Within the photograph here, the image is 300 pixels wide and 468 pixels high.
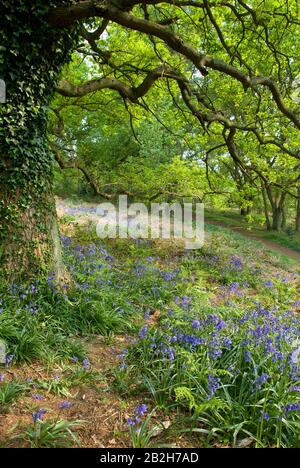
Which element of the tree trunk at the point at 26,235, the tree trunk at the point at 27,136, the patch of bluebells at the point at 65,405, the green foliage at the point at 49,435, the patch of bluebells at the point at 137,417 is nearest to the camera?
the green foliage at the point at 49,435

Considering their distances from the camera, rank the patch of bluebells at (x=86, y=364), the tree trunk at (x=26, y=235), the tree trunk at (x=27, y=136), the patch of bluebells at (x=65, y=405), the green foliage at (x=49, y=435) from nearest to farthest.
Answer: the green foliage at (x=49, y=435) < the patch of bluebells at (x=65, y=405) < the patch of bluebells at (x=86, y=364) < the tree trunk at (x=27, y=136) < the tree trunk at (x=26, y=235)

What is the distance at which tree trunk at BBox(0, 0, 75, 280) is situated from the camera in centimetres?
472

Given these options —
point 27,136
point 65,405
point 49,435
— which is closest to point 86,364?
point 65,405

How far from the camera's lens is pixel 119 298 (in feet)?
17.9

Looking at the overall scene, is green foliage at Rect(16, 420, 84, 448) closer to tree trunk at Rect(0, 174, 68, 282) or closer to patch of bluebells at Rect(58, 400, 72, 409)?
patch of bluebells at Rect(58, 400, 72, 409)

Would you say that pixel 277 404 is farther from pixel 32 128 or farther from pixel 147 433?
pixel 32 128

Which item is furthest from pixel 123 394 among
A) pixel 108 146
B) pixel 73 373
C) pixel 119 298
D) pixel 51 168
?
pixel 108 146

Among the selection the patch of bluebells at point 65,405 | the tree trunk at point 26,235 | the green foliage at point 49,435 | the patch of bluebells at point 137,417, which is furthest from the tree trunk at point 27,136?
the patch of bluebells at point 137,417

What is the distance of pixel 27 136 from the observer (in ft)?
16.4

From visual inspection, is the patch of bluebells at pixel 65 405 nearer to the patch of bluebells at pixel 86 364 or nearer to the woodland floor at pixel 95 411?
the woodland floor at pixel 95 411

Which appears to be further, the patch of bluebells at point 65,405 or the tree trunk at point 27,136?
the tree trunk at point 27,136

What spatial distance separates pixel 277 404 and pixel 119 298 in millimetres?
2851

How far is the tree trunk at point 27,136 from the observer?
472 centimetres

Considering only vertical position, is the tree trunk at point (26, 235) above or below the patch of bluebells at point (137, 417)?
above
